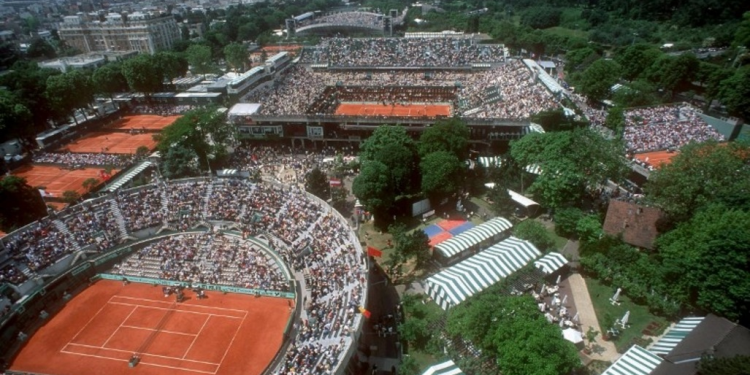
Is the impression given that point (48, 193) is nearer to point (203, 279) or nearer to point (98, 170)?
point (98, 170)

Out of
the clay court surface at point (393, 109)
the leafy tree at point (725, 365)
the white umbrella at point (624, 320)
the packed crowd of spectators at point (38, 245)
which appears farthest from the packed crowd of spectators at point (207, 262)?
the clay court surface at point (393, 109)

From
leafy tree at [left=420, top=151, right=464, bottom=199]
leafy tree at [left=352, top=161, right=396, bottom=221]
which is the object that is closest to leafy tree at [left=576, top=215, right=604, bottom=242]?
leafy tree at [left=420, top=151, right=464, bottom=199]

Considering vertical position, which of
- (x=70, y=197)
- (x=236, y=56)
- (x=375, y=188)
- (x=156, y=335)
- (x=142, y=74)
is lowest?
(x=156, y=335)

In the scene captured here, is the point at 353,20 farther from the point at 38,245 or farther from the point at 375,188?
the point at 38,245

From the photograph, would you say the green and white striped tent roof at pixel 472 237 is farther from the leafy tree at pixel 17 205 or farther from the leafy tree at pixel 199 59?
the leafy tree at pixel 199 59

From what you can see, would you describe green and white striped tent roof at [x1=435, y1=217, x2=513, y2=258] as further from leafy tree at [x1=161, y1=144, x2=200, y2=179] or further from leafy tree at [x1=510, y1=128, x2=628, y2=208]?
leafy tree at [x1=161, y1=144, x2=200, y2=179]

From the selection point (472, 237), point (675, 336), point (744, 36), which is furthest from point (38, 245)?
point (744, 36)

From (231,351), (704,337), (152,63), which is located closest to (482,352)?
(704,337)
